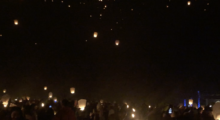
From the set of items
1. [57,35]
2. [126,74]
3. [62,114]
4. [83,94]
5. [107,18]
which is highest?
[107,18]

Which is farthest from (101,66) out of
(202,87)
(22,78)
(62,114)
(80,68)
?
(62,114)

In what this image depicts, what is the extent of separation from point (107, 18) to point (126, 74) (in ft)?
18.9

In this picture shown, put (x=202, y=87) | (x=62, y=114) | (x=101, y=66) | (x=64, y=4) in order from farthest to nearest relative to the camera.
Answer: (x=101, y=66) → (x=202, y=87) → (x=64, y=4) → (x=62, y=114)

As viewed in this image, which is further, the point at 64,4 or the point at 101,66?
the point at 101,66

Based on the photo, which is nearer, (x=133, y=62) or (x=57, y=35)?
(x=57, y=35)

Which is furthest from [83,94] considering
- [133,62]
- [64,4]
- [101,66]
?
[64,4]

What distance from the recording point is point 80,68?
105ft

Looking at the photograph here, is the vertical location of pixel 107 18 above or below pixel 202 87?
above

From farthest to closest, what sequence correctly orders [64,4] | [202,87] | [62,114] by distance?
1. [202,87]
2. [64,4]
3. [62,114]

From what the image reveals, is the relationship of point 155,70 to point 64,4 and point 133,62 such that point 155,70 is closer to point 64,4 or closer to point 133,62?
point 133,62

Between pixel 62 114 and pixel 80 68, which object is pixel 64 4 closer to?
pixel 80 68

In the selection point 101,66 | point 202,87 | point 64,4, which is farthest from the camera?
point 101,66

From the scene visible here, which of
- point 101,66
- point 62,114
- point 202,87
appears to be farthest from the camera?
point 101,66

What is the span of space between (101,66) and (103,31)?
3493 millimetres
